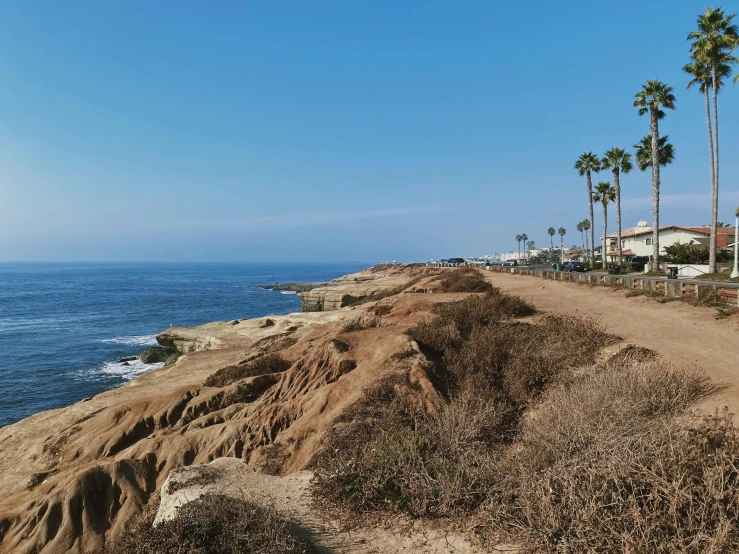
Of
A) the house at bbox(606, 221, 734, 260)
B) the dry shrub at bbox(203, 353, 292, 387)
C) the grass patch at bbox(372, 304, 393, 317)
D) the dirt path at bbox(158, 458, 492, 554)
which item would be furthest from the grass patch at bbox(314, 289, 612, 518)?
the house at bbox(606, 221, 734, 260)

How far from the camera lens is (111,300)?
83.2 meters

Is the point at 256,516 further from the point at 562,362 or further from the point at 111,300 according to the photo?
the point at 111,300

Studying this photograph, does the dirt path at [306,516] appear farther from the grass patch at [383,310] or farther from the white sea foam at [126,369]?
the white sea foam at [126,369]

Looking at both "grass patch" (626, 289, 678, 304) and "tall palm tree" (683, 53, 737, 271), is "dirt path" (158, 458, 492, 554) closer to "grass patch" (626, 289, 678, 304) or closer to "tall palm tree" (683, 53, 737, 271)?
"grass patch" (626, 289, 678, 304)

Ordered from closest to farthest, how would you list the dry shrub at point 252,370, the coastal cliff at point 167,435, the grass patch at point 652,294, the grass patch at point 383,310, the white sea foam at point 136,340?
the coastal cliff at point 167,435
the dry shrub at point 252,370
the grass patch at point 383,310
the grass patch at point 652,294
the white sea foam at point 136,340

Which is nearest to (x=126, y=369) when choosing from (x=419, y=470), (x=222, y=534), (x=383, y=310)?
(x=383, y=310)

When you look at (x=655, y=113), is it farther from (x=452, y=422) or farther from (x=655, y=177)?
(x=452, y=422)

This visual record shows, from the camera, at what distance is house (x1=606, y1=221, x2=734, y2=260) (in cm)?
5816

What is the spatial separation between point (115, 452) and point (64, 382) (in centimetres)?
1900

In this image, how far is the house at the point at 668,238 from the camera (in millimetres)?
58156

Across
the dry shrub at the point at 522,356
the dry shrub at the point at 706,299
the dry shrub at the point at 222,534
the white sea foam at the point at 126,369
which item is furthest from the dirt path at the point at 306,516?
the white sea foam at the point at 126,369

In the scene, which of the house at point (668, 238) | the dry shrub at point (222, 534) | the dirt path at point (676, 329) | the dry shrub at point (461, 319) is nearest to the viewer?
the dry shrub at point (222, 534)

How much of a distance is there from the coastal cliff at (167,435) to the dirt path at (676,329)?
6.58 metres

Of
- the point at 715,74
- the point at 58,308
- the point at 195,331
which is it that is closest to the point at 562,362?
the point at 195,331
